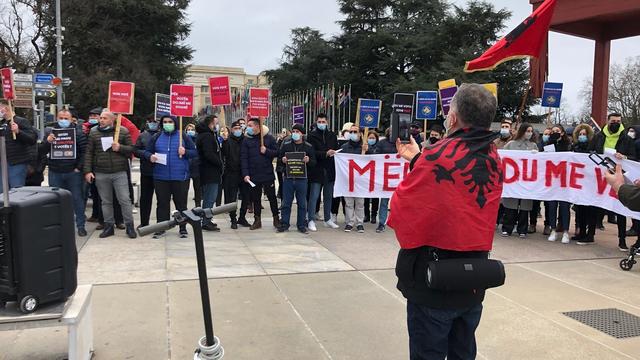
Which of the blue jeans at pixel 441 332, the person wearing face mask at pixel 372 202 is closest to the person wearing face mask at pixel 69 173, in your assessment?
the person wearing face mask at pixel 372 202

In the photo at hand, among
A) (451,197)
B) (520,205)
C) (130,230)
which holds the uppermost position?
(451,197)

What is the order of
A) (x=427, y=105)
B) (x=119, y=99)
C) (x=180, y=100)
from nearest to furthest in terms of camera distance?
(x=119, y=99), (x=180, y=100), (x=427, y=105)

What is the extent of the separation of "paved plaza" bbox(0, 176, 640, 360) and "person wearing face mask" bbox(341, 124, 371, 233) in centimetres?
104

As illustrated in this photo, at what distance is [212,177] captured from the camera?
376 inches

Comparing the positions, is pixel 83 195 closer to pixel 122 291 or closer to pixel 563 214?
pixel 122 291

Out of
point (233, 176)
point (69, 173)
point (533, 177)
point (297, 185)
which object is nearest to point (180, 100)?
point (233, 176)

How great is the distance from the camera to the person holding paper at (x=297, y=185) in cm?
927

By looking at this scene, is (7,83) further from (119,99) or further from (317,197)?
(317,197)

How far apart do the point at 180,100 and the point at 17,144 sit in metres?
2.52

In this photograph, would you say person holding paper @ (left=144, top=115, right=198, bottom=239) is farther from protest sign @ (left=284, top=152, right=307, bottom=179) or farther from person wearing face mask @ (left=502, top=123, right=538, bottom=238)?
person wearing face mask @ (left=502, top=123, right=538, bottom=238)

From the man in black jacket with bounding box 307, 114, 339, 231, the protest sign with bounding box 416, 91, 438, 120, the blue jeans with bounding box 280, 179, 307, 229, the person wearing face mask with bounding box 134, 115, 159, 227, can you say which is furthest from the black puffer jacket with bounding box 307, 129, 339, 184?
the person wearing face mask with bounding box 134, 115, 159, 227

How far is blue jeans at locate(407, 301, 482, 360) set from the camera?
258 cm

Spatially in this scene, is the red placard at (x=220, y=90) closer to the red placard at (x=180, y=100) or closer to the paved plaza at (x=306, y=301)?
the red placard at (x=180, y=100)

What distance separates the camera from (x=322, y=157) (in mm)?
9727
